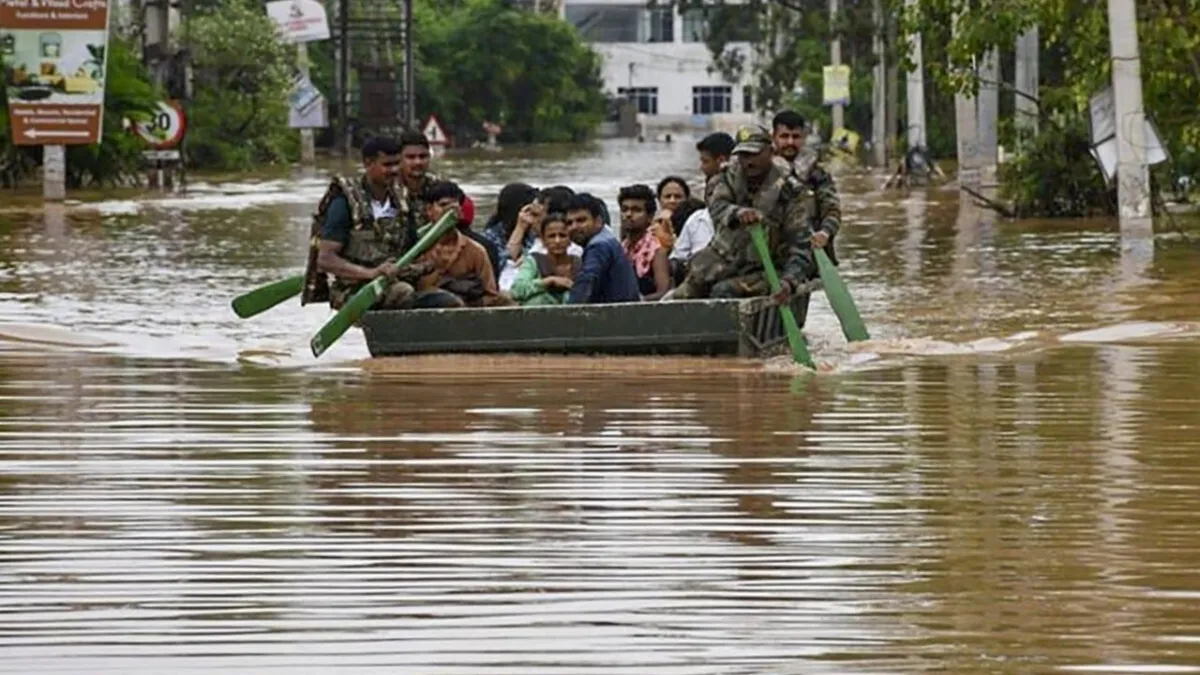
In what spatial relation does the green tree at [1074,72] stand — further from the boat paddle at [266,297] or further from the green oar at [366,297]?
the green oar at [366,297]

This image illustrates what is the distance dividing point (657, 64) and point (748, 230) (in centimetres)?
14106

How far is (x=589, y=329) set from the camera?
15852 mm

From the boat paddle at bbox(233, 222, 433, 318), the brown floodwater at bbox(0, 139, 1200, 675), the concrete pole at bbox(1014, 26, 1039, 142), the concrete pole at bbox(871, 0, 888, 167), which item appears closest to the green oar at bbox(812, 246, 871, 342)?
the brown floodwater at bbox(0, 139, 1200, 675)

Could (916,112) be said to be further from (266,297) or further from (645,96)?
(645,96)

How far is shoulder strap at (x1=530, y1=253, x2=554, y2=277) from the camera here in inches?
654

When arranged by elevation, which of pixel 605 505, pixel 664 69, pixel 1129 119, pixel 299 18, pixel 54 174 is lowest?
pixel 605 505

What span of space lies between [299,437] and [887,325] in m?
7.97

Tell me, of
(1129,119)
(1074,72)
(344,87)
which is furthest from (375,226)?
(344,87)

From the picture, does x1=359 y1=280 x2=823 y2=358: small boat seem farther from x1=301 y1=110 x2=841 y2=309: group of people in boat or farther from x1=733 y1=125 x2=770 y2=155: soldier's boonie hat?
x1=733 y1=125 x2=770 y2=155: soldier's boonie hat

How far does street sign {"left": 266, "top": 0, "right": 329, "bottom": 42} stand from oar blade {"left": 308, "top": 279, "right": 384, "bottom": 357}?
58.4m

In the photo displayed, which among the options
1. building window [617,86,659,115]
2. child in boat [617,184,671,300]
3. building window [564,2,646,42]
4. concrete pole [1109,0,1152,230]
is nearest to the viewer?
child in boat [617,184,671,300]

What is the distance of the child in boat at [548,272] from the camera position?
16.4 meters

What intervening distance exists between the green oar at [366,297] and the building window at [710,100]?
5515 inches

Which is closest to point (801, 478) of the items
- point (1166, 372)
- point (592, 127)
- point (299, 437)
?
point (299, 437)
